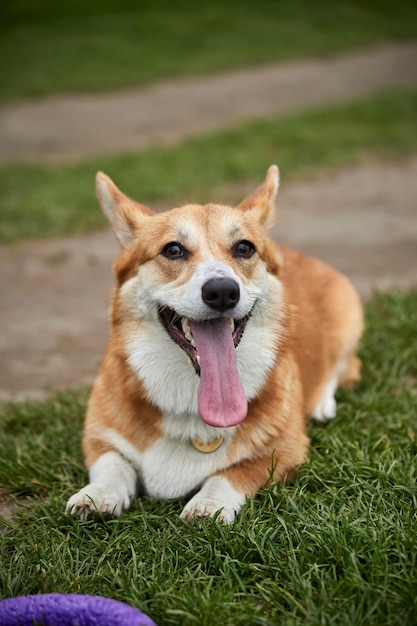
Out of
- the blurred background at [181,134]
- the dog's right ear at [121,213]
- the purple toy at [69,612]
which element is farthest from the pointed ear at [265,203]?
the purple toy at [69,612]

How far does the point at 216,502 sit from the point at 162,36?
19.7 meters

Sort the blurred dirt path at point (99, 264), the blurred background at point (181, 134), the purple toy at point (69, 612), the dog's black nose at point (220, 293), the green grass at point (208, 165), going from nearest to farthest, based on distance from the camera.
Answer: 1. the purple toy at point (69, 612)
2. the dog's black nose at point (220, 293)
3. the blurred dirt path at point (99, 264)
4. the blurred background at point (181, 134)
5. the green grass at point (208, 165)

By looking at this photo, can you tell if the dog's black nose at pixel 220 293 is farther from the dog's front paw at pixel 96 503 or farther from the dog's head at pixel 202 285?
the dog's front paw at pixel 96 503

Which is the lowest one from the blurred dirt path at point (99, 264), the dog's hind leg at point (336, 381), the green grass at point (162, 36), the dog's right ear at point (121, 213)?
the green grass at point (162, 36)

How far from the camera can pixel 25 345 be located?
5.71m

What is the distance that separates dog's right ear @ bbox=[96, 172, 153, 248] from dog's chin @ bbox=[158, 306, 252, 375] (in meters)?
0.57

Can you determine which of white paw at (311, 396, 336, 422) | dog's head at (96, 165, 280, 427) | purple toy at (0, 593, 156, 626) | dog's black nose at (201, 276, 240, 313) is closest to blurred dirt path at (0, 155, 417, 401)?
dog's head at (96, 165, 280, 427)

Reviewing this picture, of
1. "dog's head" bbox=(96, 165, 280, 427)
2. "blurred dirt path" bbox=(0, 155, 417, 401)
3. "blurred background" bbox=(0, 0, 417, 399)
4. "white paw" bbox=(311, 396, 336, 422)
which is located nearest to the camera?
"dog's head" bbox=(96, 165, 280, 427)

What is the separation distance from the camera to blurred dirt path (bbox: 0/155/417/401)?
215 inches

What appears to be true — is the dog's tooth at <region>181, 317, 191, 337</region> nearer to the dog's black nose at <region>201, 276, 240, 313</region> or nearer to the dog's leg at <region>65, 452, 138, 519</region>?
the dog's black nose at <region>201, 276, 240, 313</region>

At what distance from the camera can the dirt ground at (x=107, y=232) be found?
5652 mm

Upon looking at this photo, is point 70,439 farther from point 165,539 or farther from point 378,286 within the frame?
point 378,286

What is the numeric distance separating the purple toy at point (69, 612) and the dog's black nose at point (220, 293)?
1239 millimetres

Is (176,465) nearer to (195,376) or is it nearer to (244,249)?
(195,376)
